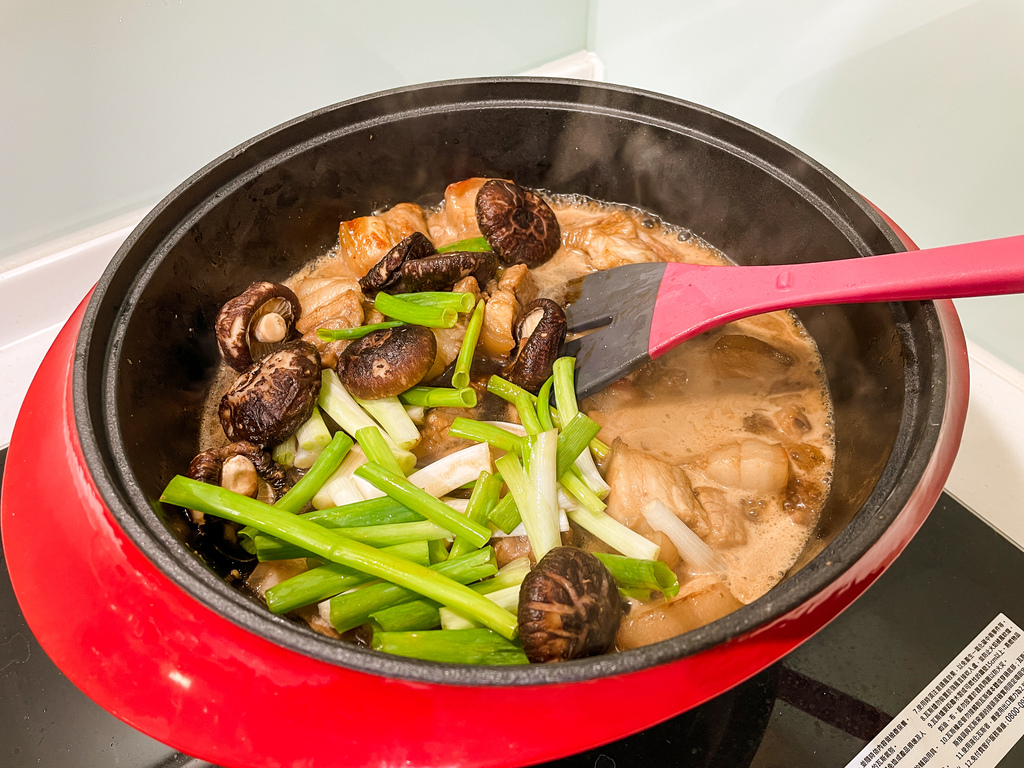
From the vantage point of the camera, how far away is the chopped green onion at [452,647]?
4.25ft

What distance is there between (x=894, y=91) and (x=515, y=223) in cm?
144

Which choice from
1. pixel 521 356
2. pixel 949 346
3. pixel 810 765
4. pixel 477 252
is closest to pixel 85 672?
pixel 521 356

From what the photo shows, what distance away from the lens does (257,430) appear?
1.61 m

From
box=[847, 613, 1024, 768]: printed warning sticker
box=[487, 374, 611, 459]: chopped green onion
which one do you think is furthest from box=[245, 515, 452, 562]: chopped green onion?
box=[847, 613, 1024, 768]: printed warning sticker

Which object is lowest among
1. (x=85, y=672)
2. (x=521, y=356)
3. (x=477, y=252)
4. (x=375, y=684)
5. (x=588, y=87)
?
(x=85, y=672)

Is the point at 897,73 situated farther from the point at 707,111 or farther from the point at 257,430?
the point at 257,430

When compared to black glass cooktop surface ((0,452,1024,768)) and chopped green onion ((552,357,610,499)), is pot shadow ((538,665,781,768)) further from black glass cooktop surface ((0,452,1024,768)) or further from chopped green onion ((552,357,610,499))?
chopped green onion ((552,357,610,499))

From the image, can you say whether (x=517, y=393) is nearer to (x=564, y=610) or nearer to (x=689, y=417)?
(x=689, y=417)

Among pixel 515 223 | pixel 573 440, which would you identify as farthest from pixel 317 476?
pixel 515 223

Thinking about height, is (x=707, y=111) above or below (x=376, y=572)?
above

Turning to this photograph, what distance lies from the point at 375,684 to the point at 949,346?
136 centimetres

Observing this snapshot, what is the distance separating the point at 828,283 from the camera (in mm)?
1524

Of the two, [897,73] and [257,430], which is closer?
[257,430]

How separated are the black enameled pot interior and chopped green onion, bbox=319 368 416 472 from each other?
1.38 feet
